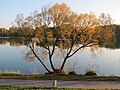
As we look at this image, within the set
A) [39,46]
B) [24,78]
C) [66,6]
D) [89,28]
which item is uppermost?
[66,6]

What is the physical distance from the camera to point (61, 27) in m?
26.9

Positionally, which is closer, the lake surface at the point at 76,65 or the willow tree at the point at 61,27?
the willow tree at the point at 61,27

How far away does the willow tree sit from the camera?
26703 millimetres

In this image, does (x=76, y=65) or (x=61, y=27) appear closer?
(x=61, y=27)

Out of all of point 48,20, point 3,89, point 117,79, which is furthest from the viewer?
point 48,20

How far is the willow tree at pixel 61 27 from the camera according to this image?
2670 cm

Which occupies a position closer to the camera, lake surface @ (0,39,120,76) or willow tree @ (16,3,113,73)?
willow tree @ (16,3,113,73)

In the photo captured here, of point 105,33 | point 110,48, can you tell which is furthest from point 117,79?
point 110,48

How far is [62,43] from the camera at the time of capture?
28.2 meters

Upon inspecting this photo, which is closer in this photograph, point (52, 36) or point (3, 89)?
point (3, 89)

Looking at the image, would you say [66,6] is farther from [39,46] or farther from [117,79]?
[117,79]

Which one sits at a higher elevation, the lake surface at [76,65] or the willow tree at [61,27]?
the willow tree at [61,27]

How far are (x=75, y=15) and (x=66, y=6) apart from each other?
4.31ft

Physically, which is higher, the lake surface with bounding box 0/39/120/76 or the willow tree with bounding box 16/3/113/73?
the willow tree with bounding box 16/3/113/73
